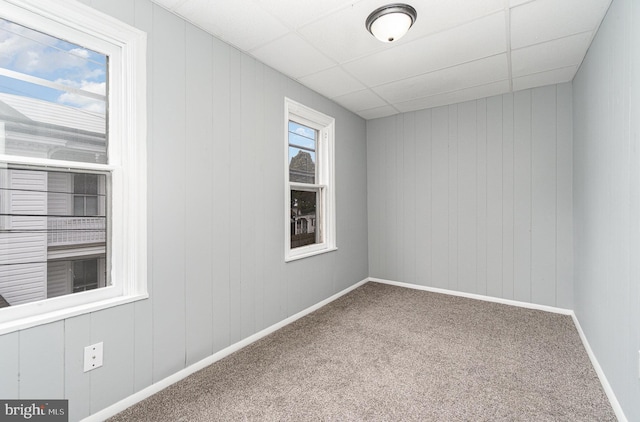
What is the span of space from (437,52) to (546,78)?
1385 millimetres

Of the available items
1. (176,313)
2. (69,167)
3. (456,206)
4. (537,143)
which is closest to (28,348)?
(176,313)

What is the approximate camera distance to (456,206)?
3656 millimetres

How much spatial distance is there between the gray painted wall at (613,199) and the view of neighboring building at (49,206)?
2.90 m

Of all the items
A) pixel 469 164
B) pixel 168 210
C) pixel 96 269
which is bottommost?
pixel 96 269

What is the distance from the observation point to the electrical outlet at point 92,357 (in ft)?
5.08

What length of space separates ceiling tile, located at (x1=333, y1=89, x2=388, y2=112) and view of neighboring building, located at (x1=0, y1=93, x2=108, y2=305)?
253 centimetres

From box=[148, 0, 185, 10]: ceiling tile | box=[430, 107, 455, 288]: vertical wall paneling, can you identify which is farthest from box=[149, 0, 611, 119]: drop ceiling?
box=[430, 107, 455, 288]: vertical wall paneling

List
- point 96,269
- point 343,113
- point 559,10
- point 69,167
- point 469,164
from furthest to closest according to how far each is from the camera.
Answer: point 343,113, point 469,164, point 559,10, point 96,269, point 69,167

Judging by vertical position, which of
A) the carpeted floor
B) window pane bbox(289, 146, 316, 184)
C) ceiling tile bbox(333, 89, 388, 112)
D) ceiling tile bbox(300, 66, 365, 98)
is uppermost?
ceiling tile bbox(333, 89, 388, 112)

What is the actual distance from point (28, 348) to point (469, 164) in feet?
13.4

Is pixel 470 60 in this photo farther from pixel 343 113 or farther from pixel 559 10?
pixel 343 113

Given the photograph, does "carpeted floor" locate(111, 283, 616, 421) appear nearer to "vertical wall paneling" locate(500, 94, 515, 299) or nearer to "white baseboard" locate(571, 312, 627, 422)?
"white baseboard" locate(571, 312, 627, 422)

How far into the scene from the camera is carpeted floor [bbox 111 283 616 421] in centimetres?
166

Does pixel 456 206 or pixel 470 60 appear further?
pixel 456 206
